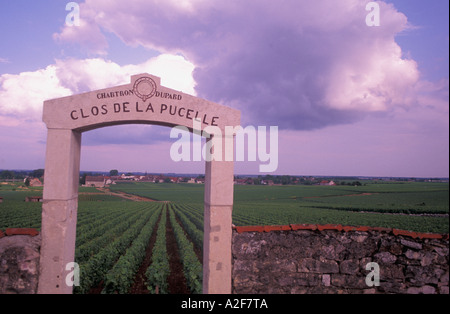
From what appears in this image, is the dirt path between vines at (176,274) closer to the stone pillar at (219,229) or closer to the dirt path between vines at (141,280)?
the dirt path between vines at (141,280)

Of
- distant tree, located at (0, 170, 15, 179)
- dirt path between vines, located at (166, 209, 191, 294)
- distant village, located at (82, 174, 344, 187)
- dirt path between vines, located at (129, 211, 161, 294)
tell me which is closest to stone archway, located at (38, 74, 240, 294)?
dirt path between vines, located at (129, 211, 161, 294)

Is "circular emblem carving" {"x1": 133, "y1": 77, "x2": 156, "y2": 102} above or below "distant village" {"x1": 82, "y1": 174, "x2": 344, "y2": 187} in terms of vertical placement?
above

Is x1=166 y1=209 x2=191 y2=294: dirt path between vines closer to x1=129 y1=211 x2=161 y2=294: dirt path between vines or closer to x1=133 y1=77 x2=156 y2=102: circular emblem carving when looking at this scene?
x1=129 y1=211 x2=161 y2=294: dirt path between vines

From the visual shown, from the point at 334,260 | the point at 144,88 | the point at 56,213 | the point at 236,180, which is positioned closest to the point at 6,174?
the point at 56,213

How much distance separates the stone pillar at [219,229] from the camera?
439 cm

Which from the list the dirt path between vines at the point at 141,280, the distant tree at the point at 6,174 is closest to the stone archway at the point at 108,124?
the dirt path between vines at the point at 141,280

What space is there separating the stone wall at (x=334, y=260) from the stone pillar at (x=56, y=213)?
265 cm

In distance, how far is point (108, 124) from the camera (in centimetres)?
452

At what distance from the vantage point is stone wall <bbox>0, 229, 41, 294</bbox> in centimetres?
399

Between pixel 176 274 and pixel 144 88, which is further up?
pixel 144 88

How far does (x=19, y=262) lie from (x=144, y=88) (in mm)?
3185

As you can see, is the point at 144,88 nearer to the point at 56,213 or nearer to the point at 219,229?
the point at 56,213
